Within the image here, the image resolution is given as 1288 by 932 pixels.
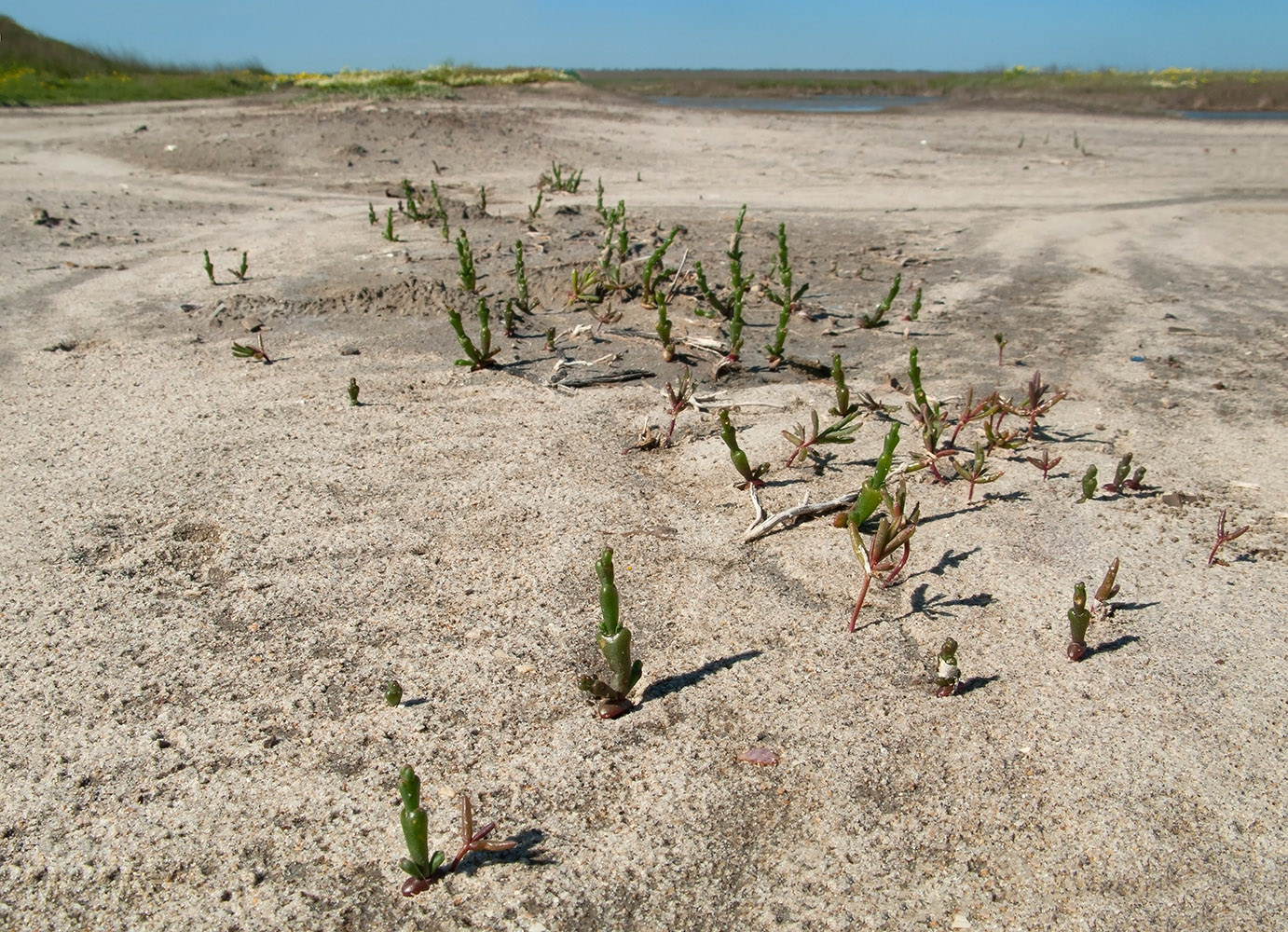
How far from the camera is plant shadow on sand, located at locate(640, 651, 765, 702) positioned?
2.23 meters

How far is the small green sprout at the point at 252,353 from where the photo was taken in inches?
165

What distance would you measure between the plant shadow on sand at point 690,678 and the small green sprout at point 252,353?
9.34 feet

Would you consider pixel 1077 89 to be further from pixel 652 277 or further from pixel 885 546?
pixel 885 546

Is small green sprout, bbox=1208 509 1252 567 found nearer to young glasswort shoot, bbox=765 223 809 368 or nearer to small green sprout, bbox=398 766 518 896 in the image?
young glasswort shoot, bbox=765 223 809 368

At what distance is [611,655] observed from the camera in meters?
2.12

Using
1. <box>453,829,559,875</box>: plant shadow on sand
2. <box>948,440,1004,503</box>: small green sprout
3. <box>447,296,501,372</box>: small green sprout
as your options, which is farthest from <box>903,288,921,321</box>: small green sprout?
<box>453,829,559,875</box>: plant shadow on sand

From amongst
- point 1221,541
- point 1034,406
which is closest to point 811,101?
point 1034,406

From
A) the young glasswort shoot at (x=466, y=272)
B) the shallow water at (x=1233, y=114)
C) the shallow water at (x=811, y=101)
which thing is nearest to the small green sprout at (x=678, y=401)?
the young glasswort shoot at (x=466, y=272)

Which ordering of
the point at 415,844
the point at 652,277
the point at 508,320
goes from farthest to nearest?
the point at 652,277
the point at 508,320
the point at 415,844

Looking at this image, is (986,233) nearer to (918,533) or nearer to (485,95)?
(918,533)

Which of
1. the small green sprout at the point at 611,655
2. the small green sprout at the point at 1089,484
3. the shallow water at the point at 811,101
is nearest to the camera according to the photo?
the small green sprout at the point at 611,655

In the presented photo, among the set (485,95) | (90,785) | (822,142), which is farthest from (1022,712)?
(485,95)

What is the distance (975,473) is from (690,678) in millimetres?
1298

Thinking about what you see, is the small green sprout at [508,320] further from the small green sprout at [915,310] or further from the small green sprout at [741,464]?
the small green sprout at [915,310]
